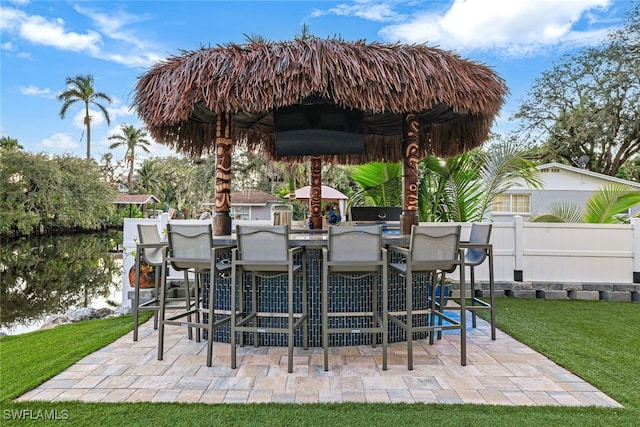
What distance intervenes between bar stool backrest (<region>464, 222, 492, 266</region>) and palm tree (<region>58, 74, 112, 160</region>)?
30.5 m

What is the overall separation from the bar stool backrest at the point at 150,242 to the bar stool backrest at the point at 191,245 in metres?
0.68

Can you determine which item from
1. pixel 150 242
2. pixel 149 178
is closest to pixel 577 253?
pixel 150 242

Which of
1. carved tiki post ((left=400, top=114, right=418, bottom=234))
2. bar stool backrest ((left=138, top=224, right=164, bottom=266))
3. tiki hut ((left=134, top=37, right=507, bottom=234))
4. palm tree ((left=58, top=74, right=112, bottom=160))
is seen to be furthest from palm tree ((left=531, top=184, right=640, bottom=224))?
palm tree ((left=58, top=74, right=112, bottom=160))

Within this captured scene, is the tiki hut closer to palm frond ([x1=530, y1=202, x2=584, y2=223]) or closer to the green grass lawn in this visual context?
the green grass lawn

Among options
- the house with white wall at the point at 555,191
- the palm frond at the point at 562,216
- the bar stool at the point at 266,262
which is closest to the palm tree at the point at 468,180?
the palm frond at the point at 562,216

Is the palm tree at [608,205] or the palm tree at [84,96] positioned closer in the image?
the palm tree at [608,205]

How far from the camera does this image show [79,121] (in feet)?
96.0

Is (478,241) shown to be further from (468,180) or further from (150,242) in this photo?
(150,242)

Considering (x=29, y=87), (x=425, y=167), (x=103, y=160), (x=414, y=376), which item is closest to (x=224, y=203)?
(x=414, y=376)

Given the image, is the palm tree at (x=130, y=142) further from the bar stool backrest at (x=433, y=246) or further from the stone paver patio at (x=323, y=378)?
the bar stool backrest at (x=433, y=246)

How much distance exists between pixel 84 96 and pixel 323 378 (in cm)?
3246

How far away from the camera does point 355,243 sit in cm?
307

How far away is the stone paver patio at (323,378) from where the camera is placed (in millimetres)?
2596

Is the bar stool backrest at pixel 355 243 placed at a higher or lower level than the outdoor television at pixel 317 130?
lower
